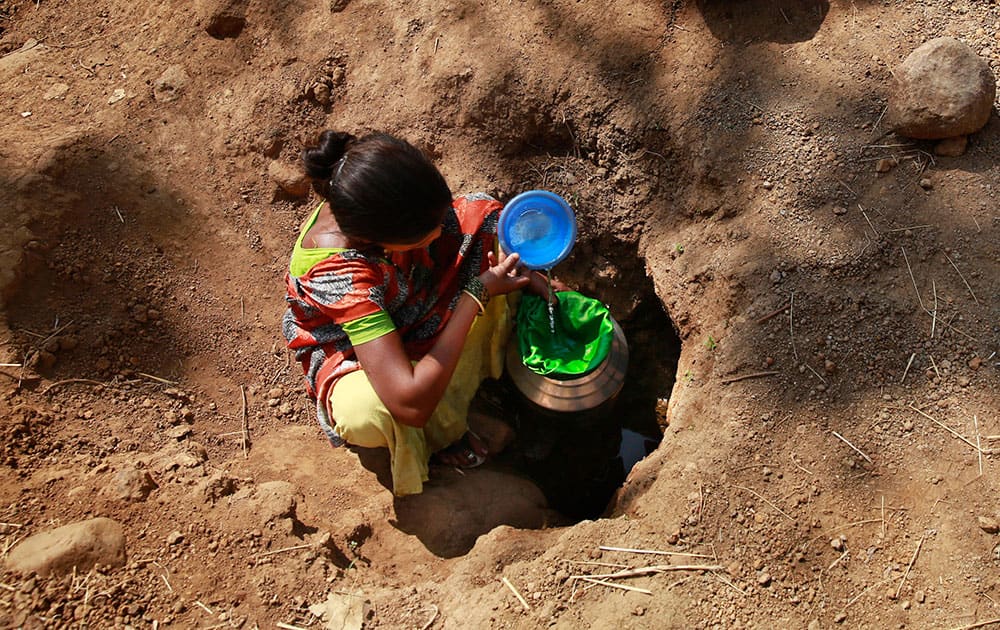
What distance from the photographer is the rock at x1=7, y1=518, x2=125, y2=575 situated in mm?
2029

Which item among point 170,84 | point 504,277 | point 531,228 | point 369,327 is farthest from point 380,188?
point 170,84

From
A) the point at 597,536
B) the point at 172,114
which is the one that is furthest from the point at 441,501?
Result: the point at 172,114

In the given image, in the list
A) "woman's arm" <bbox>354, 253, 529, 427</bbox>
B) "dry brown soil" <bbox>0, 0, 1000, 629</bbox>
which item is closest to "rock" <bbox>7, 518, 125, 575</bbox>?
"dry brown soil" <bbox>0, 0, 1000, 629</bbox>

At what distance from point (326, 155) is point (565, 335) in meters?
1.17

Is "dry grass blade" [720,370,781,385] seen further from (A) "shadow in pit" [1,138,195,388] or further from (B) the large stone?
(A) "shadow in pit" [1,138,195,388]

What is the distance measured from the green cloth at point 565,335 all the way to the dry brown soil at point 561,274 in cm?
31

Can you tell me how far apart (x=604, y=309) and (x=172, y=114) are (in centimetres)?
225

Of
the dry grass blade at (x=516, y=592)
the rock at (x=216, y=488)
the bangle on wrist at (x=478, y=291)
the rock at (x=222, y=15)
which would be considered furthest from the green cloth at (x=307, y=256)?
the rock at (x=222, y=15)

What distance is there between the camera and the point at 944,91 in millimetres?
2432

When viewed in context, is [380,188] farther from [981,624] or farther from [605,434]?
[981,624]

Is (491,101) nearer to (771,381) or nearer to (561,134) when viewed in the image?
(561,134)

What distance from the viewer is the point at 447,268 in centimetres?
261

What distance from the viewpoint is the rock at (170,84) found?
3.46m

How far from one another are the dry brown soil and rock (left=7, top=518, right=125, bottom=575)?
36 millimetres
